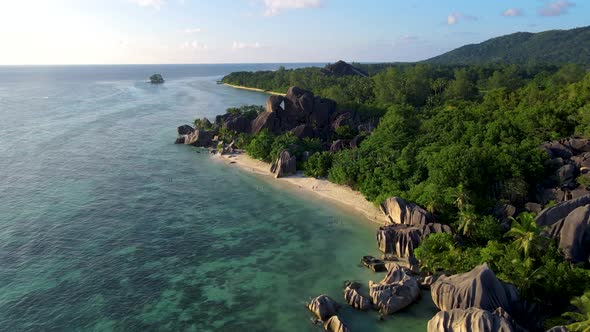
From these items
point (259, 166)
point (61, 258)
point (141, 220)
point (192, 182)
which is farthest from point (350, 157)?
point (61, 258)

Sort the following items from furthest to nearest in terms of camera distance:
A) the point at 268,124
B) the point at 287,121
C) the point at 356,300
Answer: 1. the point at 287,121
2. the point at 268,124
3. the point at 356,300

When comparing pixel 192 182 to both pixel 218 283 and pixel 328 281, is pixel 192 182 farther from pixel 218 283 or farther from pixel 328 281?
pixel 328 281

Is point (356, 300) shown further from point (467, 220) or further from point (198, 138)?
point (198, 138)

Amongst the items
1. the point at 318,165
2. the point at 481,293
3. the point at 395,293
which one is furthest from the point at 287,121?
the point at 481,293

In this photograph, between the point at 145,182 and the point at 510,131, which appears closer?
the point at 510,131

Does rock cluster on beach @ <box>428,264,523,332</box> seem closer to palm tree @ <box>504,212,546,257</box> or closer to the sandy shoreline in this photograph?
palm tree @ <box>504,212,546,257</box>

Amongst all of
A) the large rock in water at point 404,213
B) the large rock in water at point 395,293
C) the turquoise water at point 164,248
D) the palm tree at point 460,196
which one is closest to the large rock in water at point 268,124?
the turquoise water at point 164,248

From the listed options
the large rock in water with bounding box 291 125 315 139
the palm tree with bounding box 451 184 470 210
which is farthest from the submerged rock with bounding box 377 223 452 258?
the large rock in water with bounding box 291 125 315 139
